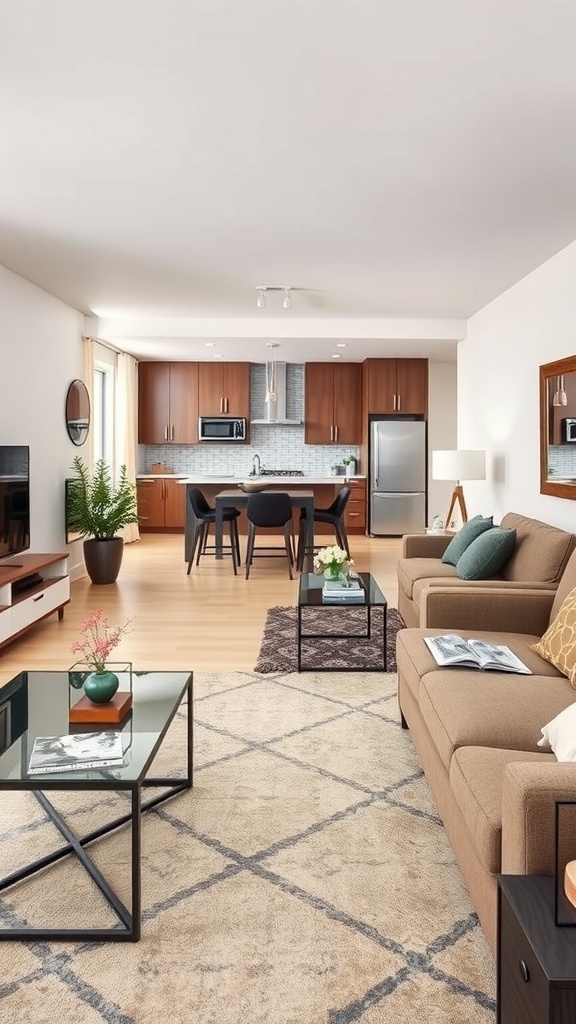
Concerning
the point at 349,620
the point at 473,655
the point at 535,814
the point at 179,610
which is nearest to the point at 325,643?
the point at 349,620

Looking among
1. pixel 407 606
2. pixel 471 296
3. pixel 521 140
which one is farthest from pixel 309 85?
pixel 471 296

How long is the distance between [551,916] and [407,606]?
366 centimetres

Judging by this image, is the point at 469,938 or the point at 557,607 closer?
the point at 469,938

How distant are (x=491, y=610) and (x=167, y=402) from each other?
8.20m

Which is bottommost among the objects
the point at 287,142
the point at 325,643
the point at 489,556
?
the point at 325,643

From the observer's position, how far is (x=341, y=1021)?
163 cm

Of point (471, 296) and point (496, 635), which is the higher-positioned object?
point (471, 296)

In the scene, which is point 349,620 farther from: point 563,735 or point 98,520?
point 563,735

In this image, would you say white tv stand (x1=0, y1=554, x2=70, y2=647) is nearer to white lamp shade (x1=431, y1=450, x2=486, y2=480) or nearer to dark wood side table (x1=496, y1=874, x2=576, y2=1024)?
white lamp shade (x1=431, y1=450, x2=486, y2=480)

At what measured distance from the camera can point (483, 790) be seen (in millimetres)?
1829

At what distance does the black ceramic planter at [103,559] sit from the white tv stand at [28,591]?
4.18 feet

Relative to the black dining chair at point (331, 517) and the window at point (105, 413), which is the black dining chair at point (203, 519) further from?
the window at point (105, 413)

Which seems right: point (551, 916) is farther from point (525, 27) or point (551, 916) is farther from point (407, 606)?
point (407, 606)

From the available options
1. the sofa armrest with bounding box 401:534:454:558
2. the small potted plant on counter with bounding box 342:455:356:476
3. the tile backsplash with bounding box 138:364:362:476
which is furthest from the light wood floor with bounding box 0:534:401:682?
the tile backsplash with bounding box 138:364:362:476
